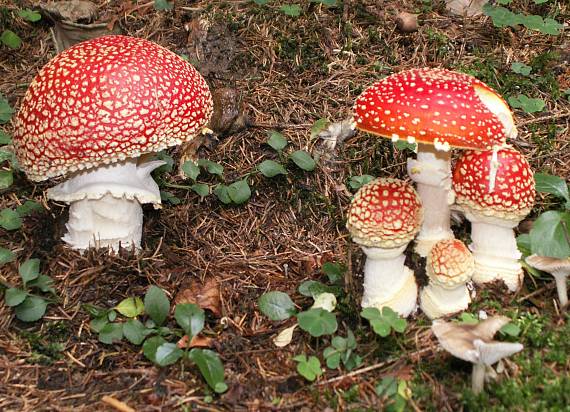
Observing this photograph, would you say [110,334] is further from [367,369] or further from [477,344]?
[477,344]

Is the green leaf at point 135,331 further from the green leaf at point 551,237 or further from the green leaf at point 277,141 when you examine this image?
the green leaf at point 551,237

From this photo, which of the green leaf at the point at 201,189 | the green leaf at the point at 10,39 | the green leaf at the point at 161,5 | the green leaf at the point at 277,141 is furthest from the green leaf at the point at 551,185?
the green leaf at the point at 10,39

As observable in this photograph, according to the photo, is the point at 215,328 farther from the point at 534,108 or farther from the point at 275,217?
the point at 534,108

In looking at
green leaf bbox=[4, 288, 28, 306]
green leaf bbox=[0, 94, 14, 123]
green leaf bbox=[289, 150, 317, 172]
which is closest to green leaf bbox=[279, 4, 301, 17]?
green leaf bbox=[289, 150, 317, 172]

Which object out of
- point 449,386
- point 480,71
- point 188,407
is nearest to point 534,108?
point 480,71

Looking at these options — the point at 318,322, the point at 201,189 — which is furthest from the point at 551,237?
the point at 201,189

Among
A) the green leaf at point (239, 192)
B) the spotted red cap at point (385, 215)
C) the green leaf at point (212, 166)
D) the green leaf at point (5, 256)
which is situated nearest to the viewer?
the spotted red cap at point (385, 215)
